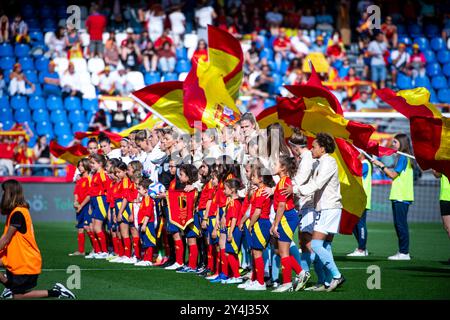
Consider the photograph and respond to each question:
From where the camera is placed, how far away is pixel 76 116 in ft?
86.3

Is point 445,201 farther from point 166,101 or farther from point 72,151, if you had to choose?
point 72,151

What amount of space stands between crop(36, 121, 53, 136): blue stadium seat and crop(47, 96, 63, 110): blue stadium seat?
626 millimetres

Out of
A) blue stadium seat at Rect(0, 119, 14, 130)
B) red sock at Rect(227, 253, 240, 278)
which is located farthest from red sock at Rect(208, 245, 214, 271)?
blue stadium seat at Rect(0, 119, 14, 130)

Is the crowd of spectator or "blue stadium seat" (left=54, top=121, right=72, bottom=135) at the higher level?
the crowd of spectator

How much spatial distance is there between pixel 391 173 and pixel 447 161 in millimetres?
3438

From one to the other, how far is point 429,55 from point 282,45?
5.02 m

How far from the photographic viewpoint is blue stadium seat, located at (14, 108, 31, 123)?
85.6 feet

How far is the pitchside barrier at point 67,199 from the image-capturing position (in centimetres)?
2325

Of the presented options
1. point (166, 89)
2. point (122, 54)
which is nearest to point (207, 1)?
point (122, 54)

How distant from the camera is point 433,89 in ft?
94.9

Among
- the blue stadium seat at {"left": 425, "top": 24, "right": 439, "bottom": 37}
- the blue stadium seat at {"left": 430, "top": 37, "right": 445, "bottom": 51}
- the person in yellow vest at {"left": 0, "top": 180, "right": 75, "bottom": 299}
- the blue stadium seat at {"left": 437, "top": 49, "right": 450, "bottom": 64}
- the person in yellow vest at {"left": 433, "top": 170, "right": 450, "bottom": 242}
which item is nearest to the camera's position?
the person in yellow vest at {"left": 0, "top": 180, "right": 75, "bottom": 299}

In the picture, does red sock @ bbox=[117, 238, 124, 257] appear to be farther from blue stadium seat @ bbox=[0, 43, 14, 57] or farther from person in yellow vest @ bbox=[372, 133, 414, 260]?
blue stadium seat @ bbox=[0, 43, 14, 57]

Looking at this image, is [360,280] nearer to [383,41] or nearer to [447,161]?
[447,161]

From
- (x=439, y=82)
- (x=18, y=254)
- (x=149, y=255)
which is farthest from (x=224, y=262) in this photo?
(x=439, y=82)
